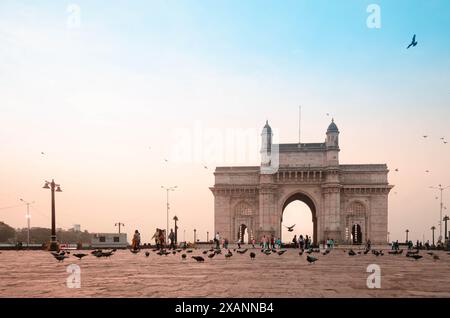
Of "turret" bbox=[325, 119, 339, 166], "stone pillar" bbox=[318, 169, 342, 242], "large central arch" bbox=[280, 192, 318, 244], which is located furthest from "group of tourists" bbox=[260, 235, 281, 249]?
"turret" bbox=[325, 119, 339, 166]

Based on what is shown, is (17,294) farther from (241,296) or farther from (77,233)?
(77,233)

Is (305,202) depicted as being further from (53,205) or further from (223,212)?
(53,205)

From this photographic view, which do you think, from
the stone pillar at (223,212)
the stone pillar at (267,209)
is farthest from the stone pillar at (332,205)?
the stone pillar at (223,212)

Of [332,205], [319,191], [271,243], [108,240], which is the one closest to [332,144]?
[319,191]

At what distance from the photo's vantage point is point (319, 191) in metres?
71.2

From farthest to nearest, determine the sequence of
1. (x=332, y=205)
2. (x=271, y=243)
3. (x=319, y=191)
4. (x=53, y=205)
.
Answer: (x=319, y=191), (x=332, y=205), (x=271, y=243), (x=53, y=205)

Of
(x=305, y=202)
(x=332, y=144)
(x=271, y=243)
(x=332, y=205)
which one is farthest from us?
(x=305, y=202)

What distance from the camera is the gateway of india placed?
230 feet

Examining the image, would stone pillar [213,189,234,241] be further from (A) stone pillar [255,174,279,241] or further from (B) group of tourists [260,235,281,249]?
(B) group of tourists [260,235,281,249]

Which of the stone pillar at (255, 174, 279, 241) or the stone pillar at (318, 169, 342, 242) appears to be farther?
the stone pillar at (255, 174, 279, 241)

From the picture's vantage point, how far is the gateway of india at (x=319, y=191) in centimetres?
7025
